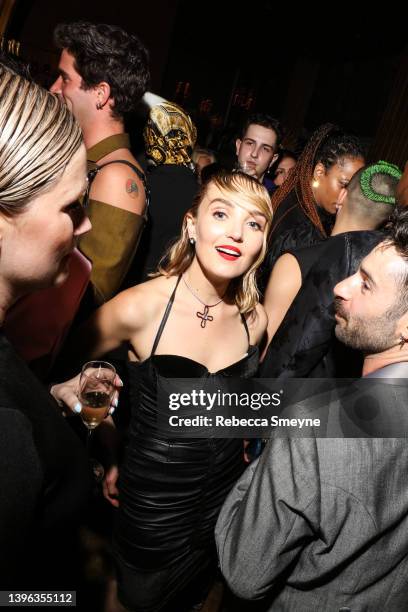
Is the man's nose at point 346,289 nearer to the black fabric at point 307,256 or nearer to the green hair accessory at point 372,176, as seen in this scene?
the black fabric at point 307,256

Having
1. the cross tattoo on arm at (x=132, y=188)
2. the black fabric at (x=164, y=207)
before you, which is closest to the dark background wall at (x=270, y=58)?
the black fabric at (x=164, y=207)

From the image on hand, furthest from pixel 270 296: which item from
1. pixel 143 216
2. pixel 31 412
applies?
pixel 31 412

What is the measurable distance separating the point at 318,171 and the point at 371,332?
2100 millimetres

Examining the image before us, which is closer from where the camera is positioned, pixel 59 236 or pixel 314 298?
pixel 59 236

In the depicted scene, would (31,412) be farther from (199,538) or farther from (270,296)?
(270,296)

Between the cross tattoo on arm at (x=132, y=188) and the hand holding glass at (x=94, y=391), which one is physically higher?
the cross tattoo on arm at (x=132, y=188)

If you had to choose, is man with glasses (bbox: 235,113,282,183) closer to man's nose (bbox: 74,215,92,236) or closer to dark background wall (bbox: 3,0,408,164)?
dark background wall (bbox: 3,0,408,164)

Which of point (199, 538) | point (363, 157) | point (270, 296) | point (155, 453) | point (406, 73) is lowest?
point (199, 538)

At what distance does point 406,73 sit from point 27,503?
785 centimetres

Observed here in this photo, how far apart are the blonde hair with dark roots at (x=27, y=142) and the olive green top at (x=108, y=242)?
3.34ft

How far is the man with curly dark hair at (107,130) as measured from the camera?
77.6 inches

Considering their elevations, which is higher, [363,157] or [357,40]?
[357,40]

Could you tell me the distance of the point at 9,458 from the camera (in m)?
0.74

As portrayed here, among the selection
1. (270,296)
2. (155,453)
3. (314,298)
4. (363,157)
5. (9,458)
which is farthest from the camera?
(363,157)
